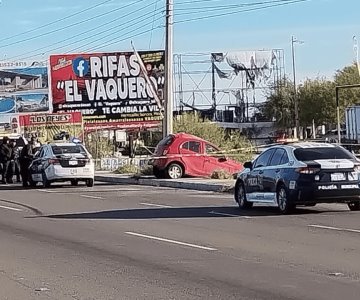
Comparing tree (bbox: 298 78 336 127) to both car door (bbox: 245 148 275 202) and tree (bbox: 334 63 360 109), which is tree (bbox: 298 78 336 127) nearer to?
tree (bbox: 334 63 360 109)

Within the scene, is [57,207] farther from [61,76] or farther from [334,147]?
[61,76]

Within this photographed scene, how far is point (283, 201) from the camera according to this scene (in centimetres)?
1984

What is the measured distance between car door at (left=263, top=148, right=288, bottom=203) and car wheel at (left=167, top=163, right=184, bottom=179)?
1378 cm

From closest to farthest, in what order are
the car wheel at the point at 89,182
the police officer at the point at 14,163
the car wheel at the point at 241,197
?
1. the car wheel at the point at 241,197
2. the car wheel at the point at 89,182
3. the police officer at the point at 14,163

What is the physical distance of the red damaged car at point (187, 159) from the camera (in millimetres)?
34375

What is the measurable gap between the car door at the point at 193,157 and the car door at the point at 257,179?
12879 millimetres

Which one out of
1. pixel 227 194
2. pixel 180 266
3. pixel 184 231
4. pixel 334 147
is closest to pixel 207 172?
pixel 227 194

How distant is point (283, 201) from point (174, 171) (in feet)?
49.2

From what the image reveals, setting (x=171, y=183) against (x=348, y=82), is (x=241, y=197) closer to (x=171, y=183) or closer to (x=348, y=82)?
(x=171, y=183)

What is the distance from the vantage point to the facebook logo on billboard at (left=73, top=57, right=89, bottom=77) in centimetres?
6412

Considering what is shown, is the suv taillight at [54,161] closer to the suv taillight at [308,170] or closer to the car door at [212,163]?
the car door at [212,163]

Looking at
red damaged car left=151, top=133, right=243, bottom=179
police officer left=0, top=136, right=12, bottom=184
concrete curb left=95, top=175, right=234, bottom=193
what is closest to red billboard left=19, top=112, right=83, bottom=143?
concrete curb left=95, top=175, right=234, bottom=193

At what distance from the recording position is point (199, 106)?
8656 centimetres

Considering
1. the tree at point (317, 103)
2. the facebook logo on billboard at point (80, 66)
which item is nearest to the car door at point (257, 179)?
the facebook logo on billboard at point (80, 66)
